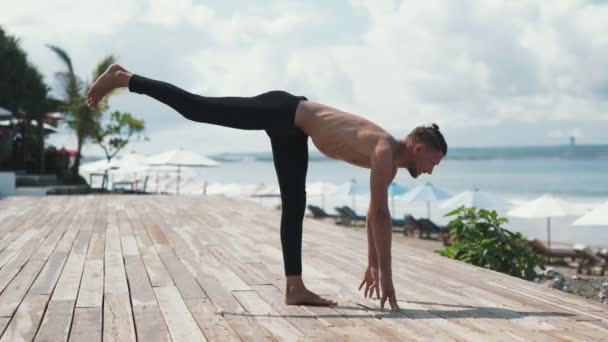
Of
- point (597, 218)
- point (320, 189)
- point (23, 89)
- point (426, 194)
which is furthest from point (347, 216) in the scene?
point (23, 89)

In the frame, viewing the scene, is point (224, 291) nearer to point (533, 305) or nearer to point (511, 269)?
point (533, 305)

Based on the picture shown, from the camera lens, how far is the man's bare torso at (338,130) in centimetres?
288

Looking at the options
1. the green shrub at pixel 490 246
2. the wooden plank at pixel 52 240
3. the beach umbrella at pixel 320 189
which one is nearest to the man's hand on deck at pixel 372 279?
the green shrub at pixel 490 246

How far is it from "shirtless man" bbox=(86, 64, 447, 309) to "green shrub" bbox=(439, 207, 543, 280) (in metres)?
2.36

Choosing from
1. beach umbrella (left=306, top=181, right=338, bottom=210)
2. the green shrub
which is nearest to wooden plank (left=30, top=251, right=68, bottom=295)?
the green shrub

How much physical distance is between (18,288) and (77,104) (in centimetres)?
2055

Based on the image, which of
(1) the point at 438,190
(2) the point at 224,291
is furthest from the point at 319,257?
(1) the point at 438,190

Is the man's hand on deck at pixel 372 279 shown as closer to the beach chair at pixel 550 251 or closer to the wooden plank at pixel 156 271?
the wooden plank at pixel 156 271

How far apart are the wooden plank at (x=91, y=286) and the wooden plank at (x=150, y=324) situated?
236 millimetres

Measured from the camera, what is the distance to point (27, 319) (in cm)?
260

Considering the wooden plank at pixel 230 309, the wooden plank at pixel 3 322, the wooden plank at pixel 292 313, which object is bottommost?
the wooden plank at pixel 3 322

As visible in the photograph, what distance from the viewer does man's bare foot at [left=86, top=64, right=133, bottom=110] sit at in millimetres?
2994

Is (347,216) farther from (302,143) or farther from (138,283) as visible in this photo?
(302,143)

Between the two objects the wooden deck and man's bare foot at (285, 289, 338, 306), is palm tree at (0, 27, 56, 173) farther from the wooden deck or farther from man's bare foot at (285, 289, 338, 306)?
man's bare foot at (285, 289, 338, 306)
